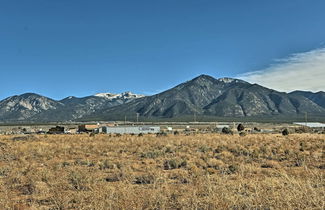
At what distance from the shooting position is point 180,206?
764cm

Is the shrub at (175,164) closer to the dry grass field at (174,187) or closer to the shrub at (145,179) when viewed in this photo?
the dry grass field at (174,187)

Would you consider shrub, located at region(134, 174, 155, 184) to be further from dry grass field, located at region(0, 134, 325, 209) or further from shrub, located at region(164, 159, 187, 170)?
shrub, located at region(164, 159, 187, 170)

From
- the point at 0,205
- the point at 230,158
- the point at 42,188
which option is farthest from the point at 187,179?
the point at 230,158

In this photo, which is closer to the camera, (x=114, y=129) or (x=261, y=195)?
(x=261, y=195)

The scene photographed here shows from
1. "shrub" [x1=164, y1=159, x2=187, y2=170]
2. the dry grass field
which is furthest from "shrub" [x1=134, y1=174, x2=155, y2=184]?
"shrub" [x1=164, y1=159, x2=187, y2=170]

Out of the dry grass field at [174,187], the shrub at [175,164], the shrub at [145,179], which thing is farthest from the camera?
the shrub at [175,164]

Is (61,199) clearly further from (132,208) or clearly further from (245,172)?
(245,172)

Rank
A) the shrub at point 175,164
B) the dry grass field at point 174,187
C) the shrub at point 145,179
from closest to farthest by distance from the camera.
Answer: the dry grass field at point 174,187, the shrub at point 145,179, the shrub at point 175,164

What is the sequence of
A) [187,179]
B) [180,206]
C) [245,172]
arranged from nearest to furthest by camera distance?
1. [180,206]
2. [187,179]
3. [245,172]

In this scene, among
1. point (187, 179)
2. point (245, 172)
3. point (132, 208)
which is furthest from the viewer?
point (245, 172)

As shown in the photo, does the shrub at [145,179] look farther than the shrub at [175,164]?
No

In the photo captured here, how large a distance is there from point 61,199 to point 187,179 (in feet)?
16.6

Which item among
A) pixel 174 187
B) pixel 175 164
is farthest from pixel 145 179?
pixel 175 164

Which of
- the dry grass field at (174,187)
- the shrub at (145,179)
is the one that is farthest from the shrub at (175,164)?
the shrub at (145,179)
